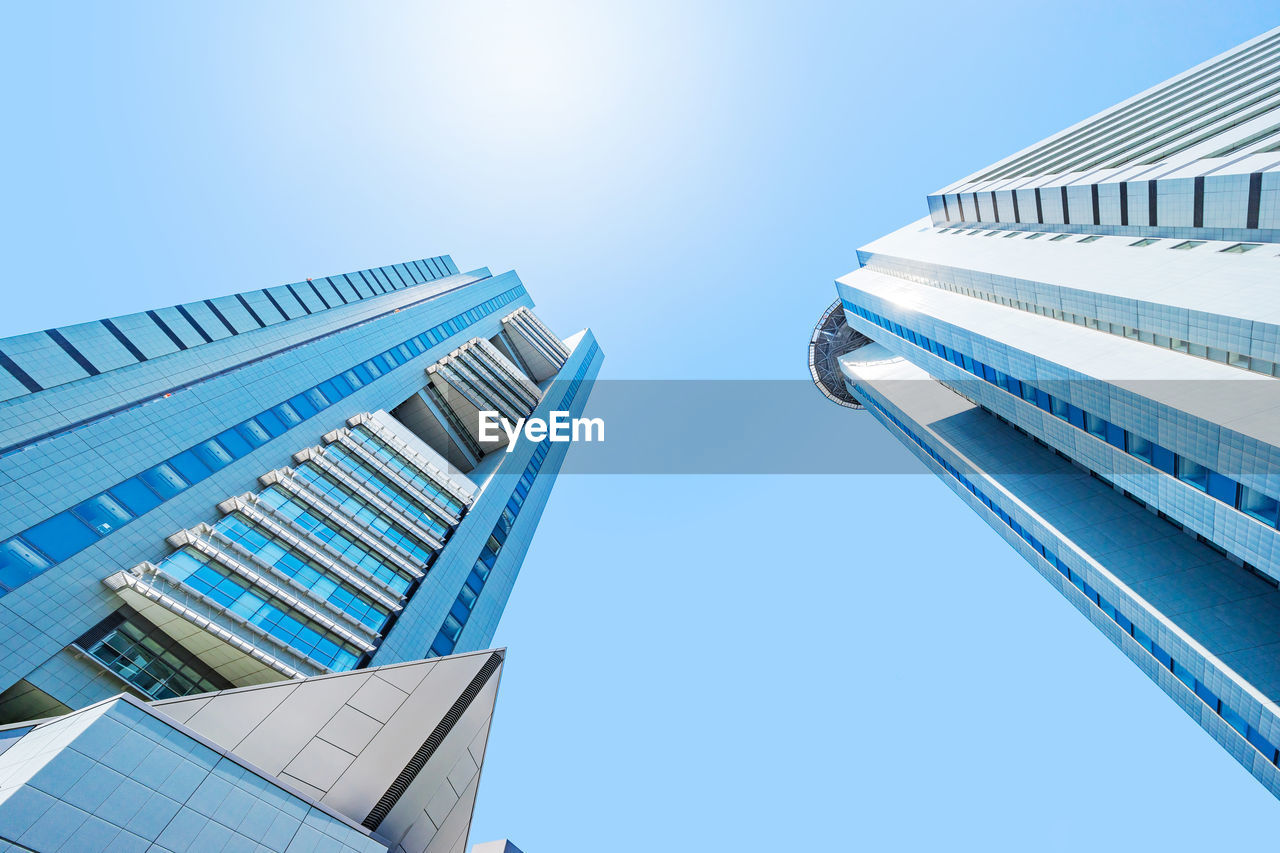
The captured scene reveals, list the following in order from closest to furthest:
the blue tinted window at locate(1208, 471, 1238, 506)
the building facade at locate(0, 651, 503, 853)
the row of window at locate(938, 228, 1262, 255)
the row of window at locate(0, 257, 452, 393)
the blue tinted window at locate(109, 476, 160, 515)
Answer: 1. the building facade at locate(0, 651, 503, 853)
2. the blue tinted window at locate(1208, 471, 1238, 506)
3. the blue tinted window at locate(109, 476, 160, 515)
4. the row of window at locate(0, 257, 452, 393)
5. the row of window at locate(938, 228, 1262, 255)

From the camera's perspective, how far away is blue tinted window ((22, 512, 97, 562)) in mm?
17016

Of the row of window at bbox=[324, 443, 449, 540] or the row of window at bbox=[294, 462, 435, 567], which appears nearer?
the row of window at bbox=[294, 462, 435, 567]

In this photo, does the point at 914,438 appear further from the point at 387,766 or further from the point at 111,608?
the point at 111,608

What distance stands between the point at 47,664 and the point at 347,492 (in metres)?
13.7

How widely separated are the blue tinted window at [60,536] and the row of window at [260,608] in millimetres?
2456

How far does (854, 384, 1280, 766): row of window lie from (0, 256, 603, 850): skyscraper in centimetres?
2885

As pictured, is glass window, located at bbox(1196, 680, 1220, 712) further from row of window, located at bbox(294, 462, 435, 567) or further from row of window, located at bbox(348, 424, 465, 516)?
row of window, located at bbox(348, 424, 465, 516)

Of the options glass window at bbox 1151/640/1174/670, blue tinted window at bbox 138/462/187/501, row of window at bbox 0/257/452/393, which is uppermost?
row of window at bbox 0/257/452/393

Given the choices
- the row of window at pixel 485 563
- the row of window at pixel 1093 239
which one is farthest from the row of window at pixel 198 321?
the row of window at pixel 1093 239

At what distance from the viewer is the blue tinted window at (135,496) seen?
19.9 metres

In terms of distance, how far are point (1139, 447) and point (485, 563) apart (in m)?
36.9

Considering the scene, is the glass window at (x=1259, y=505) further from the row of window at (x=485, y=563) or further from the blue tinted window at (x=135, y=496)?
the blue tinted window at (x=135, y=496)

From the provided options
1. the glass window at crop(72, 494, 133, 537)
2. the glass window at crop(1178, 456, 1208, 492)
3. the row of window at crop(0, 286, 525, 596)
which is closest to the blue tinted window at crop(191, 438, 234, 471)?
the row of window at crop(0, 286, 525, 596)

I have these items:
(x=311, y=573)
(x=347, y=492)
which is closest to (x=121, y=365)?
(x=347, y=492)
